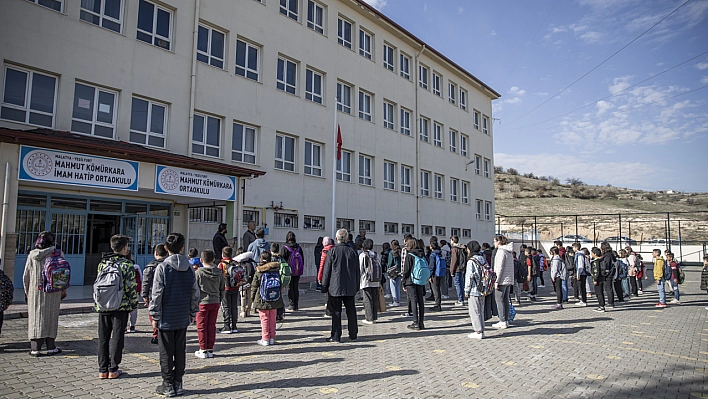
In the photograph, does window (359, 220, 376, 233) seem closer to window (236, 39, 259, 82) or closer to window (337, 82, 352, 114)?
window (337, 82, 352, 114)

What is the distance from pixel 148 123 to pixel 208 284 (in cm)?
1098

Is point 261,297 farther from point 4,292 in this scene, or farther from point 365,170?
point 365,170

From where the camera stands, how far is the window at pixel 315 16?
22636mm

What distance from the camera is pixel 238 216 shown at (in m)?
15.7

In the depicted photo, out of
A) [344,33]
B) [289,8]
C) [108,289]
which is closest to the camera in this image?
[108,289]

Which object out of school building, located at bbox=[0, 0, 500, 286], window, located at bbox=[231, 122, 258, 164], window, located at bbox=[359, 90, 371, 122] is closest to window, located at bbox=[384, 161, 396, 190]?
school building, located at bbox=[0, 0, 500, 286]

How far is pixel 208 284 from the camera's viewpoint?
6910mm

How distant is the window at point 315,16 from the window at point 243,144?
6.85 meters

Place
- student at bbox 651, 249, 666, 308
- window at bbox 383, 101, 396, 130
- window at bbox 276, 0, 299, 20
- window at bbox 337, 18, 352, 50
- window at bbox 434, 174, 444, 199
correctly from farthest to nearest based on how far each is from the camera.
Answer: window at bbox 434, 174, 444, 199 < window at bbox 383, 101, 396, 130 < window at bbox 337, 18, 352, 50 < window at bbox 276, 0, 299, 20 < student at bbox 651, 249, 666, 308

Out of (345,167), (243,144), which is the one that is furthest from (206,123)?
(345,167)

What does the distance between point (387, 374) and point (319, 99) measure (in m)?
18.4

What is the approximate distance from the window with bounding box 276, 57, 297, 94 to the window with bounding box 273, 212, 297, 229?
5.76m

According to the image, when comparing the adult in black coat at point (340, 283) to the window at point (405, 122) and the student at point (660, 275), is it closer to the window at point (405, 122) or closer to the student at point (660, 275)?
the student at point (660, 275)

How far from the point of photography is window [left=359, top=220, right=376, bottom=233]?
81.1ft
